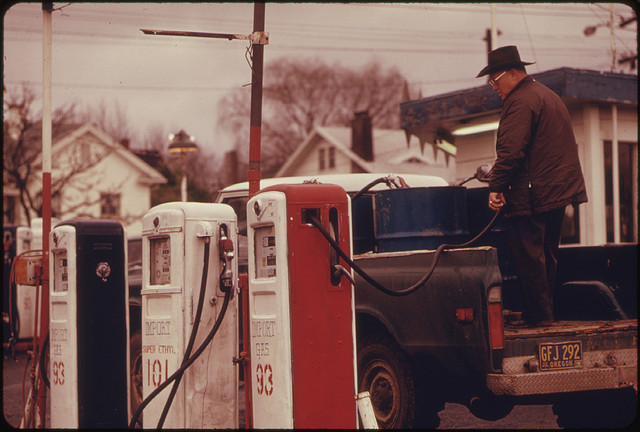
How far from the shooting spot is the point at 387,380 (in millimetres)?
7457

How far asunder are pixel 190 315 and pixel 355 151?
38.0 m

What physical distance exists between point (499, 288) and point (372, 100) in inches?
2348

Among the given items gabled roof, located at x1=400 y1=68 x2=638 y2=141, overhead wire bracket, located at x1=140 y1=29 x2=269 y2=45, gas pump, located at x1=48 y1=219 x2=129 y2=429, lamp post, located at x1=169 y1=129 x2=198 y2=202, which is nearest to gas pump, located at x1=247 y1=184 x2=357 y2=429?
gas pump, located at x1=48 y1=219 x2=129 y2=429

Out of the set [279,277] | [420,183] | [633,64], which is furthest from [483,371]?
[633,64]

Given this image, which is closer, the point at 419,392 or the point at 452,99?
the point at 419,392

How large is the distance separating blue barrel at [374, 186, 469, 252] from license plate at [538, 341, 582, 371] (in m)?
1.32

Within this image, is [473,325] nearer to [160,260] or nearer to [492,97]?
[160,260]

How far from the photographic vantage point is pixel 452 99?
48.8ft

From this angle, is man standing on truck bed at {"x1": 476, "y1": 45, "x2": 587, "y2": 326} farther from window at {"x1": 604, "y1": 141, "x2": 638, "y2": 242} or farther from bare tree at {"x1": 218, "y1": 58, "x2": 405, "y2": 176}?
bare tree at {"x1": 218, "y1": 58, "x2": 405, "y2": 176}

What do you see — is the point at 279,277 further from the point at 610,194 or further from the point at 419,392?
the point at 610,194

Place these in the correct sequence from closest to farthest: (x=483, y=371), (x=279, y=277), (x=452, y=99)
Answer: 1. (x=279, y=277)
2. (x=483, y=371)
3. (x=452, y=99)

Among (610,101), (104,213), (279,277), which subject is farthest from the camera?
(104,213)

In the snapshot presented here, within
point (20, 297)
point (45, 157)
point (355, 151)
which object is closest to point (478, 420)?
point (45, 157)

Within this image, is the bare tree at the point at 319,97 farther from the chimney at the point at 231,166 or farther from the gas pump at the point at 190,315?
the gas pump at the point at 190,315
